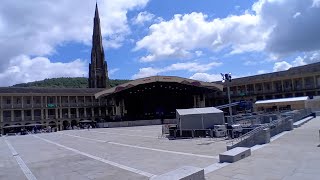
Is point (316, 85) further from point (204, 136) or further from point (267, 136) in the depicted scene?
point (267, 136)

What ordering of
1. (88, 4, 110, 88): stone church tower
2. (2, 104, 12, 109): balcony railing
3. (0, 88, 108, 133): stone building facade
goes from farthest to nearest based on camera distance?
(88, 4, 110, 88): stone church tower
(0, 88, 108, 133): stone building facade
(2, 104, 12, 109): balcony railing

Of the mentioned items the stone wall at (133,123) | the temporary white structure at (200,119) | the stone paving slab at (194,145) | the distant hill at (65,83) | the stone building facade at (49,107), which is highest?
the distant hill at (65,83)

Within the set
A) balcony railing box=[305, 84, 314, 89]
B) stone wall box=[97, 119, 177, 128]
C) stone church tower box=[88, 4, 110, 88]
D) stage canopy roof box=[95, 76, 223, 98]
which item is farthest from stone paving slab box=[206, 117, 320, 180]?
stone church tower box=[88, 4, 110, 88]

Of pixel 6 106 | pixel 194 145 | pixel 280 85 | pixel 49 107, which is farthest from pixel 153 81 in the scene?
pixel 194 145

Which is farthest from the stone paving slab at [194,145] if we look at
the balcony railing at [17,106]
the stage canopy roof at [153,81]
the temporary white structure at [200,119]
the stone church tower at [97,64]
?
the stone church tower at [97,64]

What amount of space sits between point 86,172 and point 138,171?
95.1 inches

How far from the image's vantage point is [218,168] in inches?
496

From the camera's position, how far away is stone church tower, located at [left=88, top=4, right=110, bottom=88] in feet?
375

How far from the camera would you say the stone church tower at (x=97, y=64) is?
11430 centimetres

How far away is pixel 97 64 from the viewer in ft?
379

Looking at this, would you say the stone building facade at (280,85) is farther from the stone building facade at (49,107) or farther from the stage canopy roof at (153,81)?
the stone building facade at (49,107)

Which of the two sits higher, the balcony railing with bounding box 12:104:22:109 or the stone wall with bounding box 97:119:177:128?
the balcony railing with bounding box 12:104:22:109

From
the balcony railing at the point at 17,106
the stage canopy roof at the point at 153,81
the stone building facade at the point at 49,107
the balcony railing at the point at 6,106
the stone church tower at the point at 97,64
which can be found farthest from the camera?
the stone church tower at the point at 97,64

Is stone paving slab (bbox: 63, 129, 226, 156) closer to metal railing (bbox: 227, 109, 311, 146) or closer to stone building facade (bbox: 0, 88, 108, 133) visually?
metal railing (bbox: 227, 109, 311, 146)
